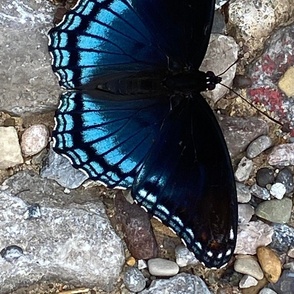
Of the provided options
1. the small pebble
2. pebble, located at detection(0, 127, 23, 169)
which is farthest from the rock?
the small pebble

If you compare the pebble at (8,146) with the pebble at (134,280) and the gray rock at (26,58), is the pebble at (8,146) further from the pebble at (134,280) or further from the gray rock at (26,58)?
the pebble at (134,280)

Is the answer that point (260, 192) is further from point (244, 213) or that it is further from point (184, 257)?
point (184, 257)

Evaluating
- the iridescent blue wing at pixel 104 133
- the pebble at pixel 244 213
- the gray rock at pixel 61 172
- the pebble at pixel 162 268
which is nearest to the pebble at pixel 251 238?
the pebble at pixel 244 213

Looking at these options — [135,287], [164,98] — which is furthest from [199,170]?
[135,287]

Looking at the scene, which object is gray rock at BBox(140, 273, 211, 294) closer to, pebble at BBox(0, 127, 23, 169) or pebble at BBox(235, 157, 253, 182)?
pebble at BBox(235, 157, 253, 182)

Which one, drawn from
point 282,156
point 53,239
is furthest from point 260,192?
point 53,239
